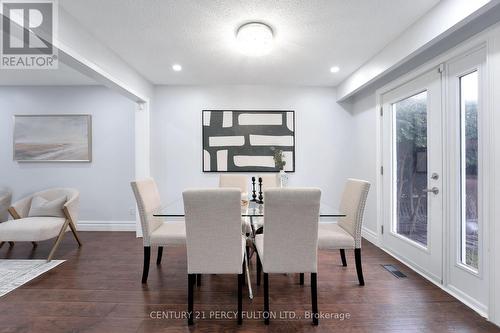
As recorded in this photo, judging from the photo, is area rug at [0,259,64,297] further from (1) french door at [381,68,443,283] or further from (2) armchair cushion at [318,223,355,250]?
(1) french door at [381,68,443,283]

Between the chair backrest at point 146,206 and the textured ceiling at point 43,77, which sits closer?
the chair backrest at point 146,206

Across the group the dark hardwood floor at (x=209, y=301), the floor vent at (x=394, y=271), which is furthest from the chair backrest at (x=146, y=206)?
the floor vent at (x=394, y=271)

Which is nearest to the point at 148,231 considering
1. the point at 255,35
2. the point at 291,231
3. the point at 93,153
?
the point at 291,231

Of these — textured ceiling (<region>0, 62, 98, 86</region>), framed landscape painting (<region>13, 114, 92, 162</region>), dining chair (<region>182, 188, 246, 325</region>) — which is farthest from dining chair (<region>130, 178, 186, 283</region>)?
framed landscape painting (<region>13, 114, 92, 162</region>)

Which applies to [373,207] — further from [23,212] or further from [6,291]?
[23,212]

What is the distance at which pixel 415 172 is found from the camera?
2.68 meters

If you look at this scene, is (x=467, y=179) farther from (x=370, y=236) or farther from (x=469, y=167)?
(x=370, y=236)

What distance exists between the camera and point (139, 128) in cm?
378

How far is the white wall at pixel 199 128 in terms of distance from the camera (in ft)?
13.2

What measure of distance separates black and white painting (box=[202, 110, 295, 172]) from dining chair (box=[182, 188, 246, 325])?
2.29m

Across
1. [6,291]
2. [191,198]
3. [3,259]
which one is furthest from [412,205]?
[3,259]

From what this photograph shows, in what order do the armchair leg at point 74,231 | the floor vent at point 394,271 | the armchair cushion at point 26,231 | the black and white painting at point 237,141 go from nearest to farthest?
1. the floor vent at point 394,271
2. the armchair cushion at point 26,231
3. the armchair leg at point 74,231
4. the black and white painting at point 237,141

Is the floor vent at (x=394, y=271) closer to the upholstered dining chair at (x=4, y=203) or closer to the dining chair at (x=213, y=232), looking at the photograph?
the dining chair at (x=213, y=232)

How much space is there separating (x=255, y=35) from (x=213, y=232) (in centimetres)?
174
